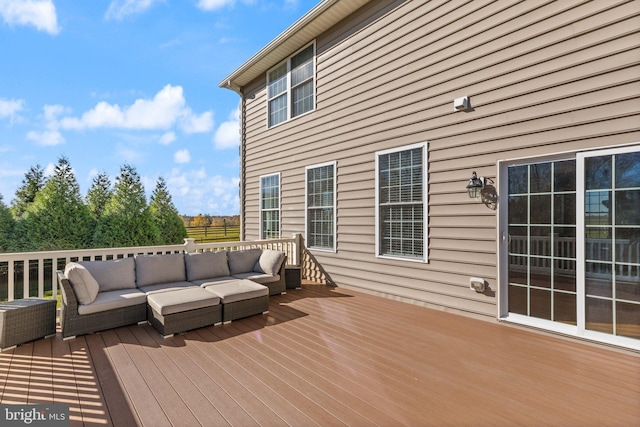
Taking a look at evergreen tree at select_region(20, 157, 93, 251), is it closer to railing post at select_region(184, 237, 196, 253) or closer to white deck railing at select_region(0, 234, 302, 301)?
white deck railing at select_region(0, 234, 302, 301)

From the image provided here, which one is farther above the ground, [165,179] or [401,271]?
[165,179]

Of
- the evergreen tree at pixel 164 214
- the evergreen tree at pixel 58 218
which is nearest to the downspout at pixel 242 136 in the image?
the evergreen tree at pixel 164 214

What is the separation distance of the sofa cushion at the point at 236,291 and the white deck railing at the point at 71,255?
5.29ft

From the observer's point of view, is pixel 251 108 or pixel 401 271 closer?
pixel 401 271

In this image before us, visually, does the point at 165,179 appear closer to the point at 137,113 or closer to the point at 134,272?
the point at 134,272

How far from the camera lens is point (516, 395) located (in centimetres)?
217

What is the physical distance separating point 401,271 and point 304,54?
16.9ft

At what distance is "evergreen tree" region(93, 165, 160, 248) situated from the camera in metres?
8.66

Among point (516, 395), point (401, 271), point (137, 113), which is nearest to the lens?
point (516, 395)

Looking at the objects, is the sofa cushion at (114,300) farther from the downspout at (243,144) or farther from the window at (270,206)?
the downspout at (243,144)

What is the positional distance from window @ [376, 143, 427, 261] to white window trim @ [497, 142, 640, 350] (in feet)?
3.37

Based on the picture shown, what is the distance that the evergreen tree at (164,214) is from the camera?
9.62m

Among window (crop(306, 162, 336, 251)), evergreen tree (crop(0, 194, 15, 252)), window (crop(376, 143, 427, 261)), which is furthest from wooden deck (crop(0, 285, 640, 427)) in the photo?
evergreen tree (crop(0, 194, 15, 252))

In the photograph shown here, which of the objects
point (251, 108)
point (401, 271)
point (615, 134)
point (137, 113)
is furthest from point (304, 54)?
point (137, 113)
